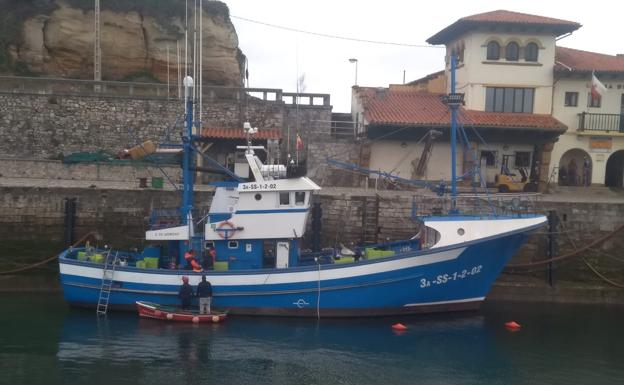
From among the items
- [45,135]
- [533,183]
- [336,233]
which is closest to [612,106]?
[533,183]

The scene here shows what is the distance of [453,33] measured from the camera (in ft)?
85.2

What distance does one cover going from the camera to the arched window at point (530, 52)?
24719 millimetres

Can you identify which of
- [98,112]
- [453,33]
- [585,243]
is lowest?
[585,243]

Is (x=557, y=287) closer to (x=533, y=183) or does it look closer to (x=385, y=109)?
(x=533, y=183)

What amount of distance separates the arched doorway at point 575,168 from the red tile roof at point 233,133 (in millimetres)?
12095

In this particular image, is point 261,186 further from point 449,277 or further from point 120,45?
point 120,45

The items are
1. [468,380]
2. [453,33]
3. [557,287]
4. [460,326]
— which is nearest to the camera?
[468,380]

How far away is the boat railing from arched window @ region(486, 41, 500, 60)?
8229 mm

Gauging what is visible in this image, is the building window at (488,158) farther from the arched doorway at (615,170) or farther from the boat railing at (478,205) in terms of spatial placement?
the boat railing at (478,205)

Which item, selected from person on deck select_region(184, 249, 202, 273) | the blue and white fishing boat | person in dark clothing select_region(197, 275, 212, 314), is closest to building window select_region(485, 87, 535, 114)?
the blue and white fishing boat

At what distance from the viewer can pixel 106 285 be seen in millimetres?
15297

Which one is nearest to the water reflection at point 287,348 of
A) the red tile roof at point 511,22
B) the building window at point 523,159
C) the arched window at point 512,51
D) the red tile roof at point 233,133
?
the red tile roof at point 233,133

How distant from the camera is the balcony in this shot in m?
24.9

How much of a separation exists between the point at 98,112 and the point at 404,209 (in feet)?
43.4
